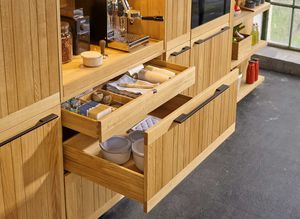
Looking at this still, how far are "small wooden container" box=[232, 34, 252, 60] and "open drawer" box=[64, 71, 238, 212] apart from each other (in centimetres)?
120

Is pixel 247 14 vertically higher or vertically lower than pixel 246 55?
higher

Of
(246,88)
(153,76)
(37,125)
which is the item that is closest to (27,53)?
(37,125)

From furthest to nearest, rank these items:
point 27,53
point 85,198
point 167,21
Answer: point 167,21 < point 85,198 < point 27,53

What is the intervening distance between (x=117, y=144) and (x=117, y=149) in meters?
0.06

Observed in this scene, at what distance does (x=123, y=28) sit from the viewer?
253 cm

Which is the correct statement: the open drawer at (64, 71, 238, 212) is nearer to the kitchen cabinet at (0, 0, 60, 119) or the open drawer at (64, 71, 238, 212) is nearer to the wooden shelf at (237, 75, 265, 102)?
the kitchen cabinet at (0, 0, 60, 119)

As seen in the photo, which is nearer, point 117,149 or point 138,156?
point 138,156

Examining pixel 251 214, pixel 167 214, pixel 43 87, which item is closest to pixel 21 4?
pixel 43 87

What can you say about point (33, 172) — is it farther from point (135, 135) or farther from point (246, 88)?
point (246, 88)

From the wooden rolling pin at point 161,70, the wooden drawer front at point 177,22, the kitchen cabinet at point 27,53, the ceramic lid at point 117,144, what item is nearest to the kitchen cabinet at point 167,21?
the wooden drawer front at point 177,22

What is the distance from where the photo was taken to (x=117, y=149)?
2.22 metres

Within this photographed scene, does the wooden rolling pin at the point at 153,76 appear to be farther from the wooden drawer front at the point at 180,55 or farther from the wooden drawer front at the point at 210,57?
the wooden drawer front at the point at 210,57

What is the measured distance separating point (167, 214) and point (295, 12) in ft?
7.60

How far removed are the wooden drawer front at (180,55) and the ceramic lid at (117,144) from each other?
0.51 metres
